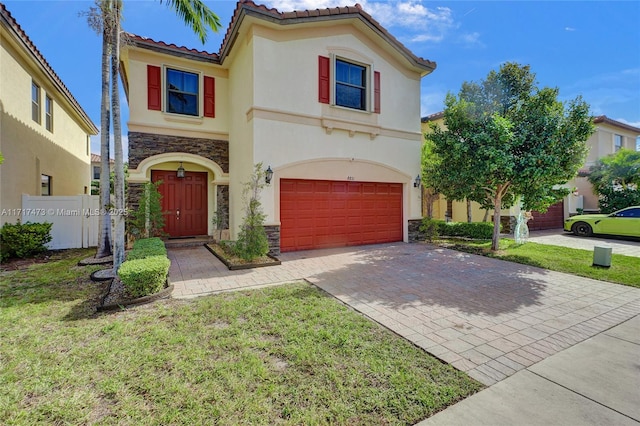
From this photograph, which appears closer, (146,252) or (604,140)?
(146,252)

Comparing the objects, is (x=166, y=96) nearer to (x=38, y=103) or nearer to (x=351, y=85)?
(x=38, y=103)

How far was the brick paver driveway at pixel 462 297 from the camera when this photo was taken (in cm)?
376

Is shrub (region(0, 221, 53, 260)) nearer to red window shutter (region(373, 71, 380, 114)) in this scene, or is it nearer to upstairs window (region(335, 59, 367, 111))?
upstairs window (region(335, 59, 367, 111))

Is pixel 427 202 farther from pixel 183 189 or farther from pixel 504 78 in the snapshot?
pixel 183 189

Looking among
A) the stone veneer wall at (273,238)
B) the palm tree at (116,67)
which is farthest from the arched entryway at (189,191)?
the stone veneer wall at (273,238)

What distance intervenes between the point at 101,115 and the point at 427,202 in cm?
1474

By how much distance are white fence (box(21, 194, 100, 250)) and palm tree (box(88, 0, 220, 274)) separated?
9.10 ft

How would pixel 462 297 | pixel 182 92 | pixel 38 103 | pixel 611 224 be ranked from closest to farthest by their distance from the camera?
pixel 462 297 → pixel 182 92 → pixel 38 103 → pixel 611 224

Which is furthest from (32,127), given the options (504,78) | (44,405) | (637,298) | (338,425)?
(637,298)

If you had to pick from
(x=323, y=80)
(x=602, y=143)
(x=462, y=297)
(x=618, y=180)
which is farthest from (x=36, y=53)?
(x=602, y=143)

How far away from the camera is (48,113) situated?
1252 cm

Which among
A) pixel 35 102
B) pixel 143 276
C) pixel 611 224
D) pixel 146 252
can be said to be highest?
pixel 35 102

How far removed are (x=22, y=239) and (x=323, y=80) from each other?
10.4m

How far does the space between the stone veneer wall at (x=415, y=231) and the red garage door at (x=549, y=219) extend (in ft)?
26.3
